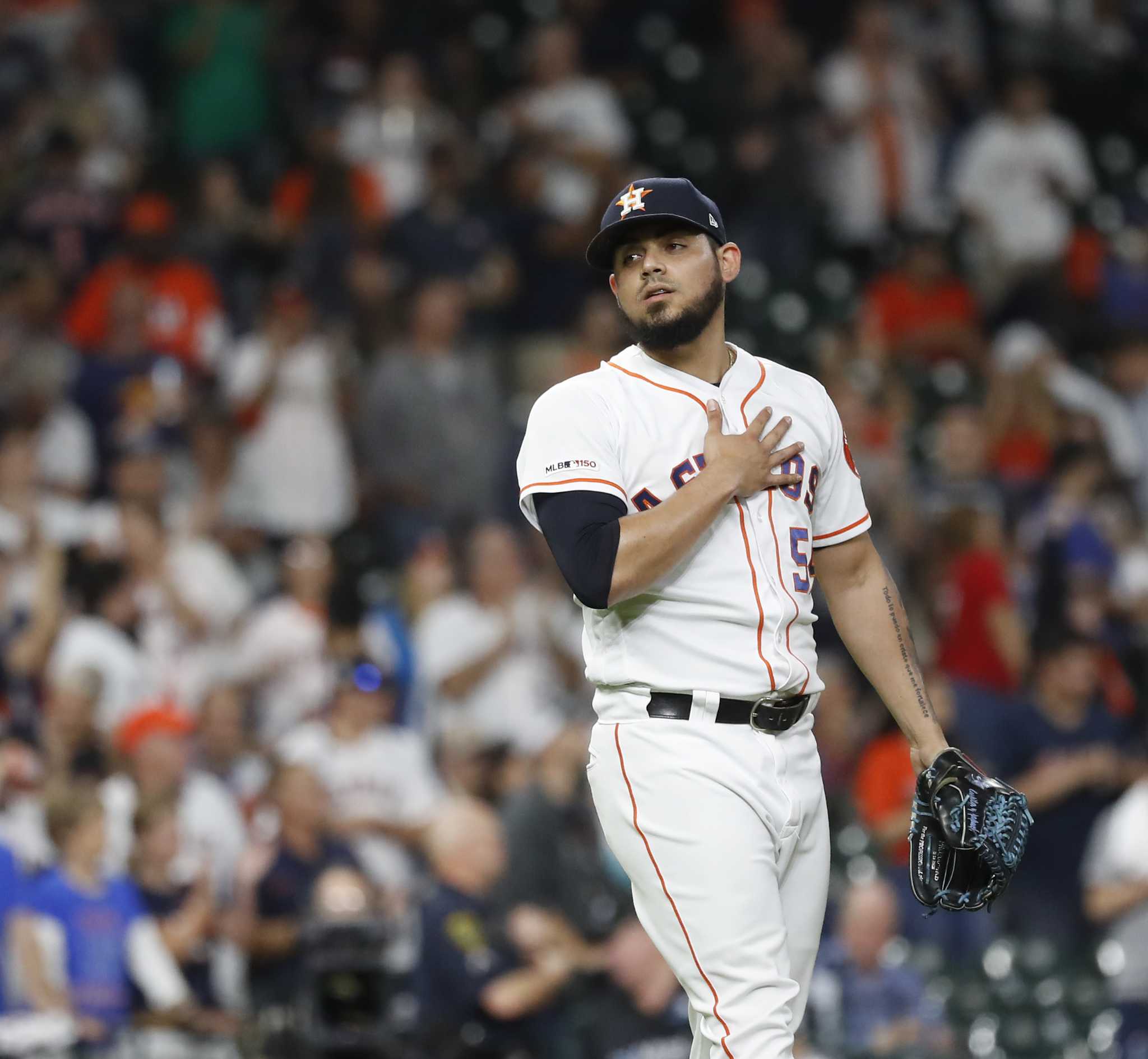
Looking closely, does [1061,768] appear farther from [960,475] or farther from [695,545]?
[695,545]

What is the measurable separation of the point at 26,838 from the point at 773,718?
13.9ft

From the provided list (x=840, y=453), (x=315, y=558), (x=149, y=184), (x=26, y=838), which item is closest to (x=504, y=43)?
(x=149, y=184)

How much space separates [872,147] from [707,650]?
8.45 m

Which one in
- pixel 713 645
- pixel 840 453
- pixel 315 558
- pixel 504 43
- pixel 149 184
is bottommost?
pixel 315 558

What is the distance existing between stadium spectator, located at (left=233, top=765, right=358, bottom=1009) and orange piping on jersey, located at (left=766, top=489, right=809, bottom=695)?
11.6 feet

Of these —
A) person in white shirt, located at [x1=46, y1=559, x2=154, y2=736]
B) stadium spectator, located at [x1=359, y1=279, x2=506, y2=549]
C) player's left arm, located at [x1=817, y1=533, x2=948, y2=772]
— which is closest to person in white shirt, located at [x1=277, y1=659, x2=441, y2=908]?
person in white shirt, located at [x1=46, y1=559, x2=154, y2=736]

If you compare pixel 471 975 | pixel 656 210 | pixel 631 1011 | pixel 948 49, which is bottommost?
pixel 631 1011

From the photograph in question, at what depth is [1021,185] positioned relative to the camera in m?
11.7

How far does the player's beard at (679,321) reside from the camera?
3.90 metres

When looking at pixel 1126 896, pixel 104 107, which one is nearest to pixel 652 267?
pixel 1126 896

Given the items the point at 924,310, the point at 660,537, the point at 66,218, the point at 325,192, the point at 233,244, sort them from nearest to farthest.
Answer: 1. the point at 660,537
2. the point at 66,218
3. the point at 233,244
4. the point at 325,192
5. the point at 924,310

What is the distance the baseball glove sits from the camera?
377 cm

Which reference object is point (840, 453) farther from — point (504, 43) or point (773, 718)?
point (504, 43)

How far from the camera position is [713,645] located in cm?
378
